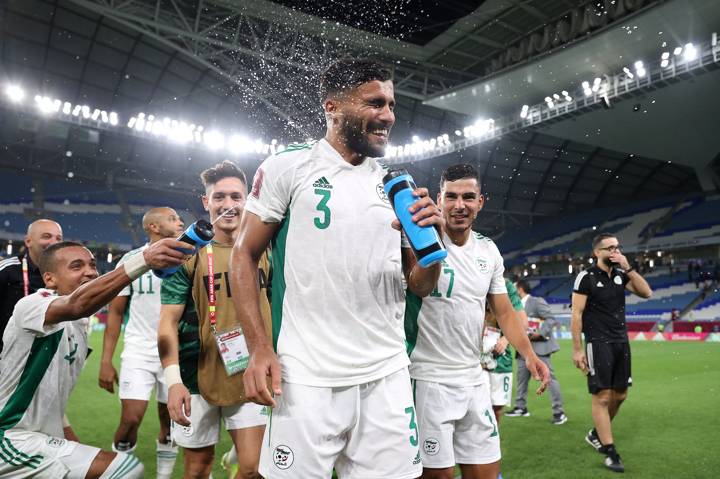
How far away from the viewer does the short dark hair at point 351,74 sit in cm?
233

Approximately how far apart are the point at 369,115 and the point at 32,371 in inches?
98.3

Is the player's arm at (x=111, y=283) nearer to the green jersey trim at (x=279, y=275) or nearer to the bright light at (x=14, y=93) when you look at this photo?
the green jersey trim at (x=279, y=275)

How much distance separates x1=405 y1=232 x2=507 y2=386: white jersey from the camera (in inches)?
142

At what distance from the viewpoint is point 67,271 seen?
3568mm

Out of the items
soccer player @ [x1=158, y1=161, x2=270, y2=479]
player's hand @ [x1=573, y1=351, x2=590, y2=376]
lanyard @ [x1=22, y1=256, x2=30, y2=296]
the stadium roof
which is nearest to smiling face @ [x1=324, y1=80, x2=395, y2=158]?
soccer player @ [x1=158, y1=161, x2=270, y2=479]

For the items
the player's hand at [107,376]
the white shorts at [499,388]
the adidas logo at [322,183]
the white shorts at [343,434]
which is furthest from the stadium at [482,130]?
the adidas logo at [322,183]

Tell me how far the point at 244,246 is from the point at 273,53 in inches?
752

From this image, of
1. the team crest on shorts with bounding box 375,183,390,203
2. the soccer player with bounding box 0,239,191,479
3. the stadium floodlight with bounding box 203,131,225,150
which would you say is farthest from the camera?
the stadium floodlight with bounding box 203,131,225,150

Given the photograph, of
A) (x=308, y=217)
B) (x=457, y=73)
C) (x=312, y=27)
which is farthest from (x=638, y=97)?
(x=308, y=217)

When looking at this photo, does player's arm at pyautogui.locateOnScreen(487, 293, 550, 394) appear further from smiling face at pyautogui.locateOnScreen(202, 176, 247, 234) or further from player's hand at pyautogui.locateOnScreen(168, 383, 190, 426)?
player's hand at pyautogui.locateOnScreen(168, 383, 190, 426)

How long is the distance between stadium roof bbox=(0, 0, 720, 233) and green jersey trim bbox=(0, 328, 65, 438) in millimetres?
16870

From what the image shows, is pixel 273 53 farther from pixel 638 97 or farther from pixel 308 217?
pixel 308 217

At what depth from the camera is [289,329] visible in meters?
2.26

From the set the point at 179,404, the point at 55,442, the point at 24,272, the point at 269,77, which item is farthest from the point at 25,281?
the point at 269,77
